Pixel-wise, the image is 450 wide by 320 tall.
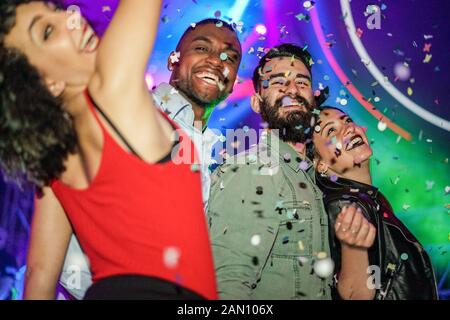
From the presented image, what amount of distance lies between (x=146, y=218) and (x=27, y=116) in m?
0.46

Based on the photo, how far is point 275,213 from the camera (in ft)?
7.32

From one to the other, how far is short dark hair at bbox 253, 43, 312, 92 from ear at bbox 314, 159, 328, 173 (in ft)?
2.07

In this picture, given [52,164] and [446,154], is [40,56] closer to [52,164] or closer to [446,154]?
[52,164]

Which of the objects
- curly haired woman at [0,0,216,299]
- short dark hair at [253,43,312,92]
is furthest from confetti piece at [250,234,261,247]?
short dark hair at [253,43,312,92]

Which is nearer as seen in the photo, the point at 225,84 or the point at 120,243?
the point at 120,243

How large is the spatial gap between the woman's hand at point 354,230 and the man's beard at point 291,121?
570 millimetres

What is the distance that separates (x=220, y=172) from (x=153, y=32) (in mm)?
1366

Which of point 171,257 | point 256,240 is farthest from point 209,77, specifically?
point 171,257

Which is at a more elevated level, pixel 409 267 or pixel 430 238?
pixel 430 238

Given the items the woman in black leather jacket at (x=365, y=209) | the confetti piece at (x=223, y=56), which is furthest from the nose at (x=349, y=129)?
the confetti piece at (x=223, y=56)
